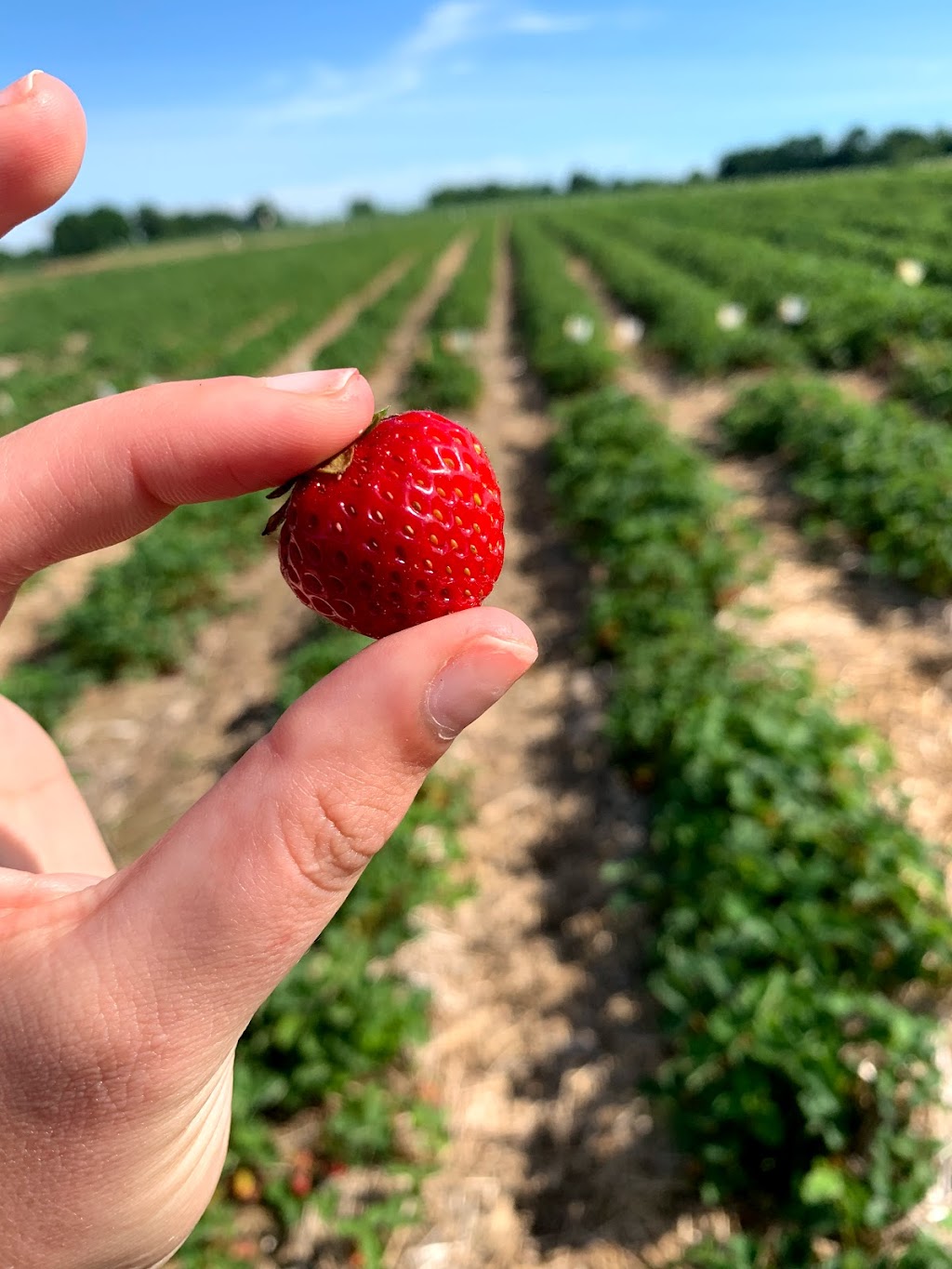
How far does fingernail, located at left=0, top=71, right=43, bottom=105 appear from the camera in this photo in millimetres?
1656

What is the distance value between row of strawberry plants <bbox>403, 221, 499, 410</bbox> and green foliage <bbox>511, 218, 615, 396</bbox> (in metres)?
0.90

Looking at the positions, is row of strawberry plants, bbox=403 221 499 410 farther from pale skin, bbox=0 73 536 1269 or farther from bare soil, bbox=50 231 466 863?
pale skin, bbox=0 73 536 1269

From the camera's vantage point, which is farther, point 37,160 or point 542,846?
point 542,846

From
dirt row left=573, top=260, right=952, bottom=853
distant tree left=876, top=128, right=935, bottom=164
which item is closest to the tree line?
distant tree left=876, top=128, right=935, bottom=164

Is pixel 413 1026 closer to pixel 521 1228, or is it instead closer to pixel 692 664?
pixel 521 1228

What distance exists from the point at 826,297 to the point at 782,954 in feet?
35.8

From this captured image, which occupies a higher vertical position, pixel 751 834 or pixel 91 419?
pixel 91 419

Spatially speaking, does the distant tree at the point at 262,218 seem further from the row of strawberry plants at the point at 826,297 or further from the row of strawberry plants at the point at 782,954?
the row of strawberry plants at the point at 782,954

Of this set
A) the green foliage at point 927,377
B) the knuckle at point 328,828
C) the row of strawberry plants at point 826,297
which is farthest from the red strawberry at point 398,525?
the row of strawberry plants at point 826,297

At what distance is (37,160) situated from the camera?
1.66 metres

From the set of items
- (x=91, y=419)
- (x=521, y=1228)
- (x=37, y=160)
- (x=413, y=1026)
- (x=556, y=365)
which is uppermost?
(x=37, y=160)

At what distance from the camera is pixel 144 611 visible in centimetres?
661

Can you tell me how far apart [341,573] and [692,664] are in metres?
3.13

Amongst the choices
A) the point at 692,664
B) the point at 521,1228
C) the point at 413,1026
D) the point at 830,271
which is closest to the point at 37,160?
the point at 413,1026
